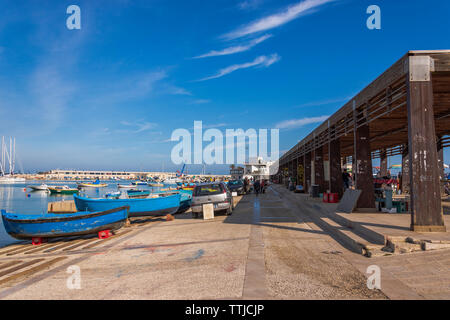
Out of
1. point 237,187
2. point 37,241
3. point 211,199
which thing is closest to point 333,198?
point 211,199

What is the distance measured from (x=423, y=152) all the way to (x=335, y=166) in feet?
29.4

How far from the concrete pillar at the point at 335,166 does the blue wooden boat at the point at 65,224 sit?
39.1 feet

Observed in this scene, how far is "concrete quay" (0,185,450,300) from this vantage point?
4730 mm

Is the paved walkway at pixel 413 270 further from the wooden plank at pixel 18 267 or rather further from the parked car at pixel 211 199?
the wooden plank at pixel 18 267

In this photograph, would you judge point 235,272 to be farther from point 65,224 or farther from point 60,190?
point 60,190

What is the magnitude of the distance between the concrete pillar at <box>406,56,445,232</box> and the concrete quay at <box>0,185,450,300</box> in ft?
5.12

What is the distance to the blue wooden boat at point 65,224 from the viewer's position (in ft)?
40.3

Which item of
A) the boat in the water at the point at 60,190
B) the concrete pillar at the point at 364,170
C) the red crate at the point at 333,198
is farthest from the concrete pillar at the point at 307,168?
the boat in the water at the point at 60,190

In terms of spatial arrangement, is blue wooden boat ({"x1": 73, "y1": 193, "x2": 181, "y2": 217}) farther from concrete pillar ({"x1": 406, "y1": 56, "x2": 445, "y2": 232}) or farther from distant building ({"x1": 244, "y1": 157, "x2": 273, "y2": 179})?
distant building ({"x1": 244, "y1": 157, "x2": 273, "y2": 179})

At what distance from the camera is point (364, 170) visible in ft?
39.3

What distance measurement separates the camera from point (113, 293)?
4895mm
